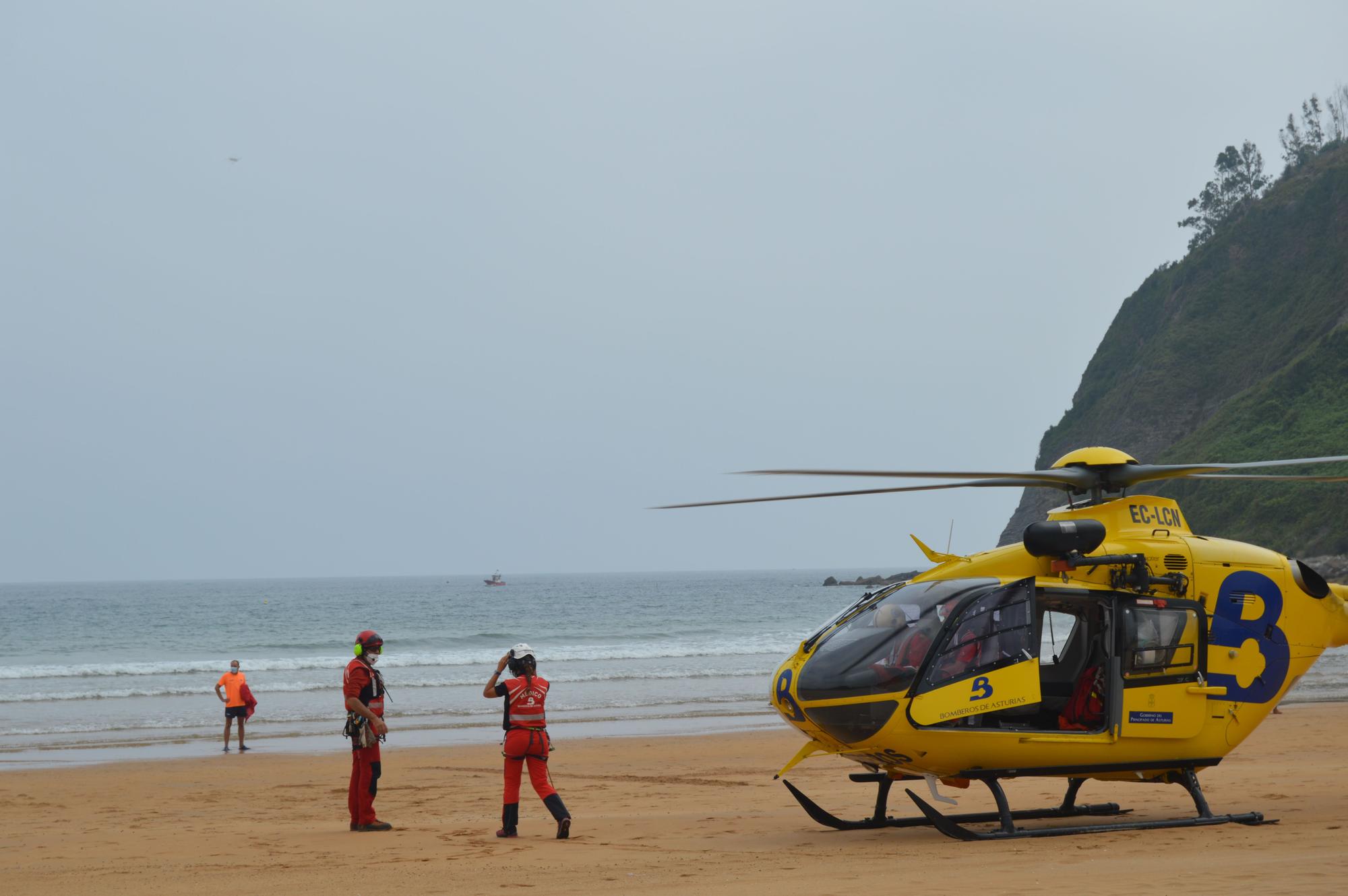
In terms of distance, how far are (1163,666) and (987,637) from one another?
1.50 m

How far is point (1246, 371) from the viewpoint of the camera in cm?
6694

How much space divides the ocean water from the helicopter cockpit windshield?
34.5ft

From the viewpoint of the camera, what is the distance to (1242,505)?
55.6 meters

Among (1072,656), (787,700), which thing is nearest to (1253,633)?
(1072,656)

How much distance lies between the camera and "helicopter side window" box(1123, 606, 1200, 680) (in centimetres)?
836

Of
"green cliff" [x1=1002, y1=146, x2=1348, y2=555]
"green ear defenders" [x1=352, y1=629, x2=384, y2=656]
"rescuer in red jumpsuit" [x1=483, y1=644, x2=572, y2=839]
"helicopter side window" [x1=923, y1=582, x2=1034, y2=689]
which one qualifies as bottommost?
"rescuer in red jumpsuit" [x1=483, y1=644, x2=572, y2=839]

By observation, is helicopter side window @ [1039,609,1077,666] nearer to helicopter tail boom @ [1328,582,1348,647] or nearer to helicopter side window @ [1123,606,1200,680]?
helicopter side window @ [1123,606,1200,680]

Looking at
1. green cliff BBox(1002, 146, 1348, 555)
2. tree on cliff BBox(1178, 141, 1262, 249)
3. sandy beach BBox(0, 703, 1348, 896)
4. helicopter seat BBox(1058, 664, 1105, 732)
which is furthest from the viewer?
tree on cliff BBox(1178, 141, 1262, 249)

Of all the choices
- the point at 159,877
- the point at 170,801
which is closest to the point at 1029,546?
the point at 159,877

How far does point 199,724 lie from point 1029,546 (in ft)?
54.7

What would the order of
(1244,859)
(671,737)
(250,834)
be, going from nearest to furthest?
(1244,859) < (250,834) < (671,737)

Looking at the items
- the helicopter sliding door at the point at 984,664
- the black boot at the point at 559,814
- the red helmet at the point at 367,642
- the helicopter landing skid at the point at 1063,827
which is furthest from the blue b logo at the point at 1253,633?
the red helmet at the point at 367,642

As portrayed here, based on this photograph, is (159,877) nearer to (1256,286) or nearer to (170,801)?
(170,801)

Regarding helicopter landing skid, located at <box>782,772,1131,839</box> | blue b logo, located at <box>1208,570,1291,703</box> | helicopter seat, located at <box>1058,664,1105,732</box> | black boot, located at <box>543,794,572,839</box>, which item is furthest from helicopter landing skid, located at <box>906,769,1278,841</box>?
black boot, located at <box>543,794,572,839</box>
